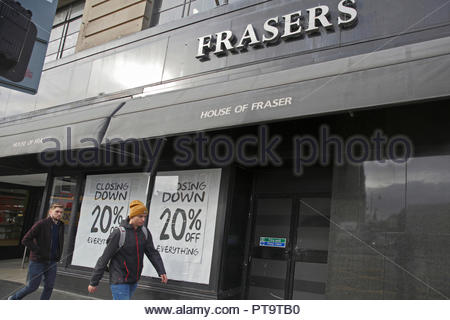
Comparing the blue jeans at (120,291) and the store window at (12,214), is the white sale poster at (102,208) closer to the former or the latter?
the blue jeans at (120,291)

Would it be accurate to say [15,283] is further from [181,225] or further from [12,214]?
[12,214]

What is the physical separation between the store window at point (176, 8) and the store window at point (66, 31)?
121 inches

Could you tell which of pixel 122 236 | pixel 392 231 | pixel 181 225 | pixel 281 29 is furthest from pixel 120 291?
pixel 281 29

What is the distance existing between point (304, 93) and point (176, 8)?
5719 millimetres

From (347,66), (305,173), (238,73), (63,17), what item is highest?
(63,17)

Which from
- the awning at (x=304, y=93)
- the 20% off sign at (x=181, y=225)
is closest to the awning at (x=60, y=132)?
the awning at (x=304, y=93)

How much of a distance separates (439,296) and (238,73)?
14.1 feet

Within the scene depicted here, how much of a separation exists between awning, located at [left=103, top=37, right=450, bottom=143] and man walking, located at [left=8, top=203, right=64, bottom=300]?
1507 mm

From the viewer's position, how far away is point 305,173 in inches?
240

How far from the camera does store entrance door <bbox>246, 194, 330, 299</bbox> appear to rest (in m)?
5.71

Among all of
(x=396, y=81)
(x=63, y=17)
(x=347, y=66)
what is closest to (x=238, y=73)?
(x=347, y=66)

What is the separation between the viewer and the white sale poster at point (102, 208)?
7258 millimetres

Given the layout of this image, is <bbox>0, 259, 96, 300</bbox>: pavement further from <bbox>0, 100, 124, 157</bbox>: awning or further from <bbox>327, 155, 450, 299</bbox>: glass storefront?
<bbox>327, 155, 450, 299</bbox>: glass storefront
